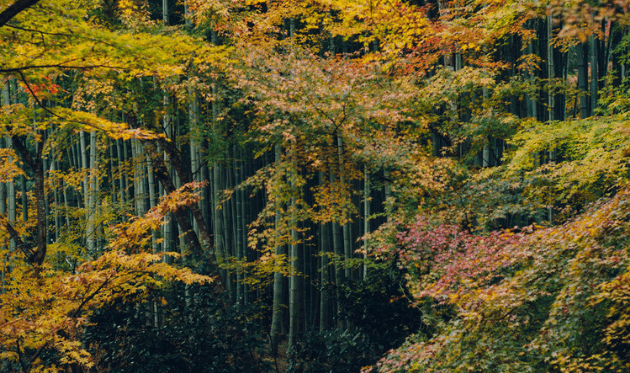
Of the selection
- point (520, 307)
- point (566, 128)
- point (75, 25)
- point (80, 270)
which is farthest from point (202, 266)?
point (566, 128)

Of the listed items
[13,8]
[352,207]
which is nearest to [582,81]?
[352,207]

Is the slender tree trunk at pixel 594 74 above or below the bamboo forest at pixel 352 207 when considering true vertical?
above

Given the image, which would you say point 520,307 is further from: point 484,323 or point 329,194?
point 329,194

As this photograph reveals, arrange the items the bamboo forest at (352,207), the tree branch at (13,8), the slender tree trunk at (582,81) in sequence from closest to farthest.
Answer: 1. the tree branch at (13,8)
2. the bamboo forest at (352,207)
3. the slender tree trunk at (582,81)

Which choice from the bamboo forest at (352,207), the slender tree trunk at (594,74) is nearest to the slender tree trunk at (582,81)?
the bamboo forest at (352,207)

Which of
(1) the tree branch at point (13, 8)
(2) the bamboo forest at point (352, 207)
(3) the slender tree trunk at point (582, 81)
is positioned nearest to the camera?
(1) the tree branch at point (13, 8)

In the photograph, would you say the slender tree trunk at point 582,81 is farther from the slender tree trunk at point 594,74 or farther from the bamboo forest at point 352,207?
the slender tree trunk at point 594,74

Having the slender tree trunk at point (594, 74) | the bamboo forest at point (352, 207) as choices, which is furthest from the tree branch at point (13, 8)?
the slender tree trunk at point (594, 74)

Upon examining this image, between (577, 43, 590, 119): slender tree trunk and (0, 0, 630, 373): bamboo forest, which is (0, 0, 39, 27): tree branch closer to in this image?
(0, 0, 630, 373): bamboo forest

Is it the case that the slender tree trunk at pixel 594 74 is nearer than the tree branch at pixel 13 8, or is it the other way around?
the tree branch at pixel 13 8

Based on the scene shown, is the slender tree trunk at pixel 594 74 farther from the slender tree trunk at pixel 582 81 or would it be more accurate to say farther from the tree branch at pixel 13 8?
the tree branch at pixel 13 8

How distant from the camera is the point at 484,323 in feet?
9.86

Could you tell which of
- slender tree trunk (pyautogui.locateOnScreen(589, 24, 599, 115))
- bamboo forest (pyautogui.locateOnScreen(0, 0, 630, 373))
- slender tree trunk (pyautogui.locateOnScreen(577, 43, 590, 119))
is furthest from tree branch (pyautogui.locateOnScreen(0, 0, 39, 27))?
slender tree trunk (pyautogui.locateOnScreen(589, 24, 599, 115))

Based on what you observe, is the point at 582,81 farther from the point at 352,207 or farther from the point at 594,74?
the point at 352,207
